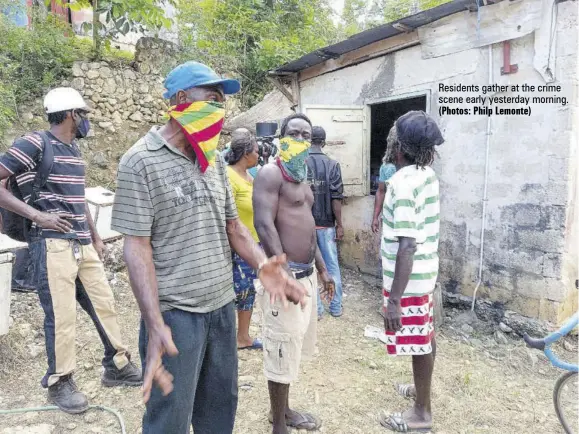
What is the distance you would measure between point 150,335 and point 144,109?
→ 7486mm

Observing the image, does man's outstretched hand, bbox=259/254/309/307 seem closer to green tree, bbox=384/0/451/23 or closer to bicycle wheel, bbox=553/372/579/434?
bicycle wheel, bbox=553/372/579/434

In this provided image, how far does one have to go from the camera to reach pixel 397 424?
270cm

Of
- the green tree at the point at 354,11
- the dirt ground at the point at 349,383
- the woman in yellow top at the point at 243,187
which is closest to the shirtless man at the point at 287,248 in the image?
the dirt ground at the point at 349,383

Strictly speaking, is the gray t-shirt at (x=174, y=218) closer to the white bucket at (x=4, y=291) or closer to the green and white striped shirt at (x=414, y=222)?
the green and white striped shirt at (x=414, y=222)

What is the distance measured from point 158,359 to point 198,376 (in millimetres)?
349

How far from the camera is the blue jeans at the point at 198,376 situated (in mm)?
1617

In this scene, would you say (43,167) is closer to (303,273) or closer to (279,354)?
(303,273)

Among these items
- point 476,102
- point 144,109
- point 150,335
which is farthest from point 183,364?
point 144,109

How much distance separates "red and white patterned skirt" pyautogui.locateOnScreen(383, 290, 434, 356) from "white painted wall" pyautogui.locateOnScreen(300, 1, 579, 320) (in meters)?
2.10

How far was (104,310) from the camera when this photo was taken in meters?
2.96

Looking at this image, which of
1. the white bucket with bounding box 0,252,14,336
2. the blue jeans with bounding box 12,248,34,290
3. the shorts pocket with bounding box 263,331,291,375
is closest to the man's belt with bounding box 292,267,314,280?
the shorts pocket with bounding box 263,331,291,375

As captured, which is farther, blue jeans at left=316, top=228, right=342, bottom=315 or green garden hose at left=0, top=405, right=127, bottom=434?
blue jeans at left=316, top=228, right=342, bottom=315

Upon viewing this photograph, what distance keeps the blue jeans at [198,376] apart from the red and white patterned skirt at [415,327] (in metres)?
1.10

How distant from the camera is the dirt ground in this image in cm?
278
